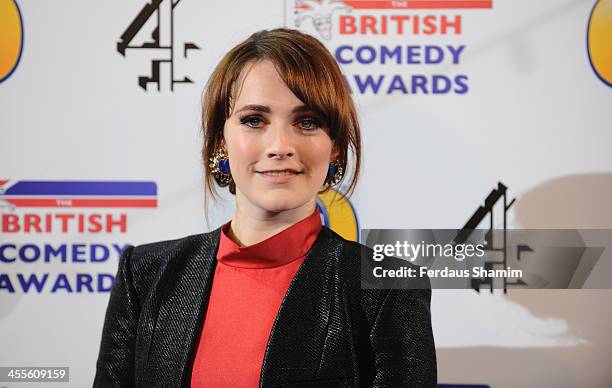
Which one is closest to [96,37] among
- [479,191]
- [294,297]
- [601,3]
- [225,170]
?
[225,170]

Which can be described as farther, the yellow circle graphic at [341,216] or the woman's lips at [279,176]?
the yellow circle graphic at [341,216]

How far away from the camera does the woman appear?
1.07m

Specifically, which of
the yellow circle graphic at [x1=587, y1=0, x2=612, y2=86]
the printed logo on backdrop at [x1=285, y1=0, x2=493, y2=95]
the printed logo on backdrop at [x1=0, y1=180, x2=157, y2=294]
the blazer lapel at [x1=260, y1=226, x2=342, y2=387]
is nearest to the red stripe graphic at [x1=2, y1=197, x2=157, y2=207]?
the printed logo on backdrop at [x1=0, y1=180, x2=157, y2=294]

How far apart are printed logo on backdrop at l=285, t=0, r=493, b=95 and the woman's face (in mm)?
932

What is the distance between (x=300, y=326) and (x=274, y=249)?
5.3 inches

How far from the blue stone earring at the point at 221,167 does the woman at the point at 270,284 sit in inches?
1.5

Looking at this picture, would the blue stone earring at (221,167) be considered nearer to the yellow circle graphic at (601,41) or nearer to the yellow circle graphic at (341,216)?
the yellow circle graphic at (341,216)

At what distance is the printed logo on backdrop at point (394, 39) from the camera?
6.76 feet

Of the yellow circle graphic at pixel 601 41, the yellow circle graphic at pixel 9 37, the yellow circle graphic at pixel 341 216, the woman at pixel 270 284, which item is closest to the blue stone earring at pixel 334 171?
the woman at pixel 270 284

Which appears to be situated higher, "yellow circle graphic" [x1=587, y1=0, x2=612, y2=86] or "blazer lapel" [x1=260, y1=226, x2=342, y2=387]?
"yellow circle graphic" [x1=587, y1=0, x2=612, y2=86]

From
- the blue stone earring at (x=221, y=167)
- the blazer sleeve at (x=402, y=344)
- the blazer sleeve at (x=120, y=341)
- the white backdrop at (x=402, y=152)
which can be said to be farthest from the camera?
the white backdrop at (x=402, y=152)

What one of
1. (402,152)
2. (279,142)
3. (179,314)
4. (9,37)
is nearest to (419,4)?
(402,152)

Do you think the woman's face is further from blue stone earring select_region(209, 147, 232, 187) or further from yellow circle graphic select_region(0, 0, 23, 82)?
yellow circle graphic select_region(0, 0, 23, 82)

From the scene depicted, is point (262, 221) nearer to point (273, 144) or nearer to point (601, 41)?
point (273, 144)
